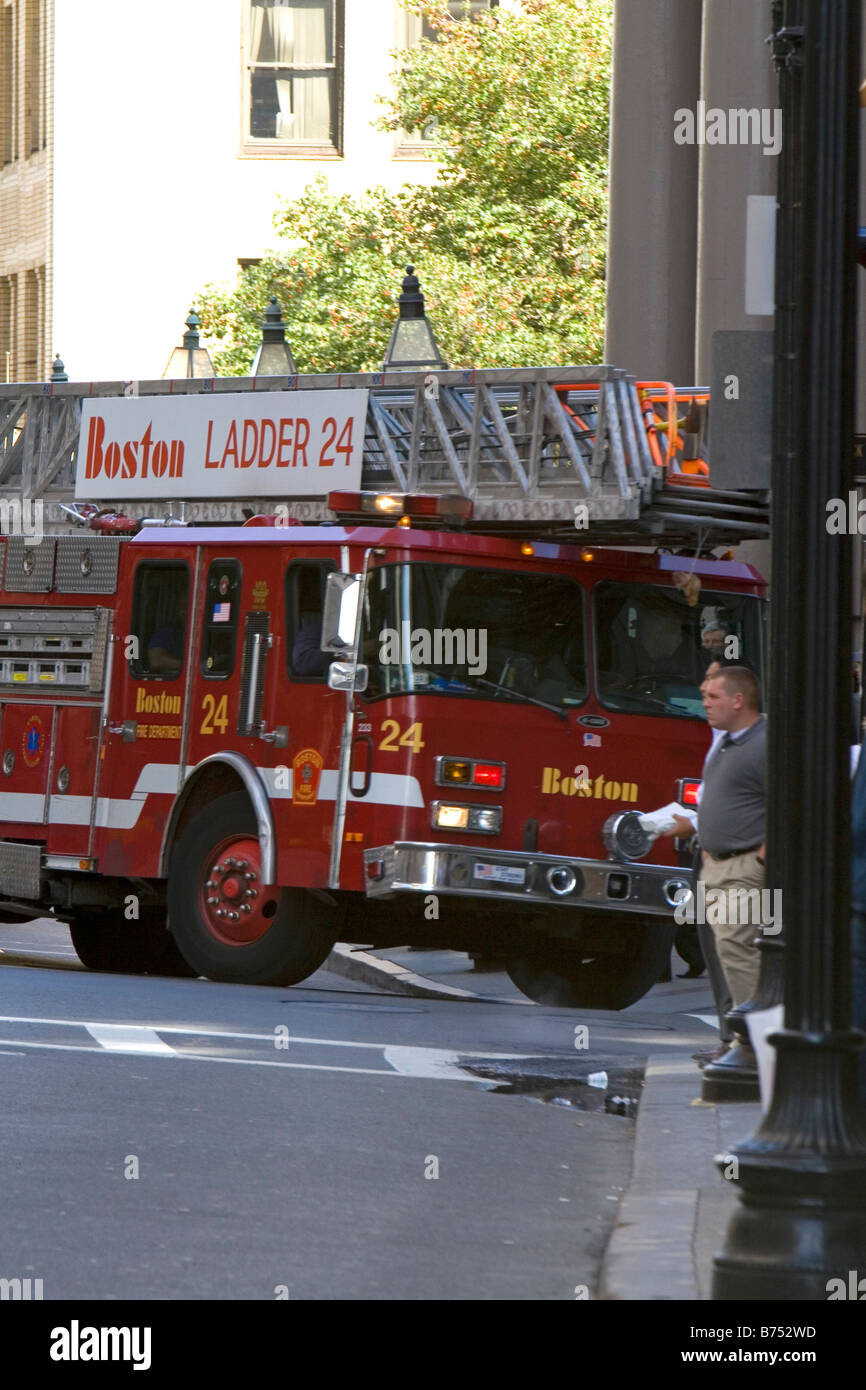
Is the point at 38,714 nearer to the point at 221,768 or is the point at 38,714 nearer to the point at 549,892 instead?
the point at 221,768

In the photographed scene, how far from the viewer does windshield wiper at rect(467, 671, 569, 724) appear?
1480 cm

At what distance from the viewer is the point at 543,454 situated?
601 inches

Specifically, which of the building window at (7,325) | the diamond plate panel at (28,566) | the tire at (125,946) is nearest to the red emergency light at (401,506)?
the diamond plate panel at (28,566)

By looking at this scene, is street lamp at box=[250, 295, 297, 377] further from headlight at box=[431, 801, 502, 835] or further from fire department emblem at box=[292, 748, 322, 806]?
headlight at box=[431, 801, 502, 835]

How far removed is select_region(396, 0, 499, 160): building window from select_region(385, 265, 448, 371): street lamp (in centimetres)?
2440

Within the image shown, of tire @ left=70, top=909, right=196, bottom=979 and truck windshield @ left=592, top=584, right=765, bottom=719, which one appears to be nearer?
truck windshield @ left=592, top=584, right=765, bottom=719

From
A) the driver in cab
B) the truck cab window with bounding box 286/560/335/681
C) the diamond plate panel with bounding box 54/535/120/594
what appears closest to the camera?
the truck cab window with bounding box 286/560/335/681

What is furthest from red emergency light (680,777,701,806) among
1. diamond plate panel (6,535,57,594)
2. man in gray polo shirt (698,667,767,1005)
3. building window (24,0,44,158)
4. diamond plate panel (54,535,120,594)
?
building window (24,0,44,158)

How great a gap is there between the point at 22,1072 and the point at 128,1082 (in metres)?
Answer: 0.47

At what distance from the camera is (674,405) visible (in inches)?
584

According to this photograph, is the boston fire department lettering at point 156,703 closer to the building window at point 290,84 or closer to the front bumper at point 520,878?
the front bumper at point 520,878

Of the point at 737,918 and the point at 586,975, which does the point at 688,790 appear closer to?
the point at 586,975

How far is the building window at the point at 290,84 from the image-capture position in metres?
44.5

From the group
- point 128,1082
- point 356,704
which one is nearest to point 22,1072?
point 128,1082
